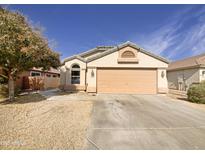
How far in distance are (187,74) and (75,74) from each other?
1532 cm

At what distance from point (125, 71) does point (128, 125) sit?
10223 mm

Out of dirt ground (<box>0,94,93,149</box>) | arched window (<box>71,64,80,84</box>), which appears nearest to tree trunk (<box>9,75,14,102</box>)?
dirt ground (<box>0,94,93,149</box>)

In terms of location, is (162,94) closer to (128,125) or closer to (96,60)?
(96,60)

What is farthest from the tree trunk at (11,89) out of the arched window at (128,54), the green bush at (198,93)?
the green bush at (198,93)

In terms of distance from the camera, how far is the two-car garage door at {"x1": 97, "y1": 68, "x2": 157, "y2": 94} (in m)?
16.2

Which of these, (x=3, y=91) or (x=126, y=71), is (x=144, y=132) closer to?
(x=126, y=71)

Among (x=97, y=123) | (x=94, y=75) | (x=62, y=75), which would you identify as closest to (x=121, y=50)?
(x=94, y=75)

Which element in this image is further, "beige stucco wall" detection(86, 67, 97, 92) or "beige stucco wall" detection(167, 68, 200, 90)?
"beige stucco wall" detection(167, 68, 200, 90)

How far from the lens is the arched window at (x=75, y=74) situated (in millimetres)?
17703

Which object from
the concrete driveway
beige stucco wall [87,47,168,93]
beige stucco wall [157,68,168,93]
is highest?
beige stucco wall [87,47,168,93]

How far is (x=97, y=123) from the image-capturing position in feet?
22.1

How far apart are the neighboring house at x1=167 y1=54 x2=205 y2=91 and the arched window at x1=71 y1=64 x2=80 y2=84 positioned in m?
13.9

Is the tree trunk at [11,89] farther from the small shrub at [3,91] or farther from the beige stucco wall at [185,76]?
the beige stucco wall at [185,76]

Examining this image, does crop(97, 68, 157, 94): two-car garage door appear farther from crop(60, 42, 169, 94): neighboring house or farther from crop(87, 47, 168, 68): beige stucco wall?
crop(87, 47, 168, 68): beige stucco wall
